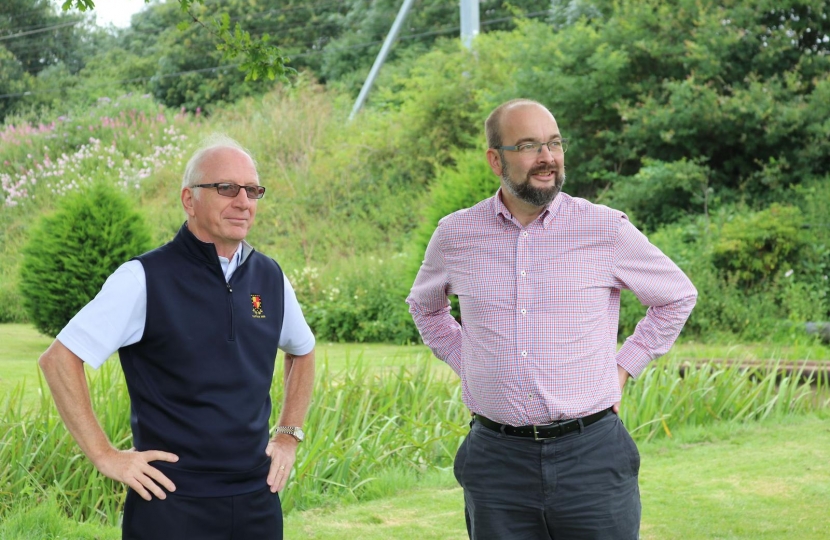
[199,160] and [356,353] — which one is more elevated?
[199,160]

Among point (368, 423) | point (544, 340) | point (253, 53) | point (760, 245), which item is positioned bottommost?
point (760, 245)

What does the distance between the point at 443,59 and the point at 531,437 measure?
1572 cm

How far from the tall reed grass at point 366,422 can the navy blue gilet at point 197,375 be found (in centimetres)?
247

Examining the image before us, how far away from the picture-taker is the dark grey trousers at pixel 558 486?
8.57 ft

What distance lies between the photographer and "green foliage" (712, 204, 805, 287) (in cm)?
1116

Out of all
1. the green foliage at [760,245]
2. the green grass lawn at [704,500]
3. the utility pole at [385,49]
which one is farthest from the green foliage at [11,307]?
the green grass lawn at [704,500]

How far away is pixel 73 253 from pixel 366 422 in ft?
21.7

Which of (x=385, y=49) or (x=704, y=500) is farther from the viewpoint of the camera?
(x=385, y=49)

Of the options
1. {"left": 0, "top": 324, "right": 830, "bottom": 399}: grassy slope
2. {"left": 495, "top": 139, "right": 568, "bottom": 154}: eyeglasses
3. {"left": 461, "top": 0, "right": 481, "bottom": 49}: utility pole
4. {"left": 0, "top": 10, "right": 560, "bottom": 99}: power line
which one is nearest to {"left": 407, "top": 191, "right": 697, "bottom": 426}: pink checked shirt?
{"left": 495, "top": 139, "right": 568, "bottom": 154}: eyeglasses

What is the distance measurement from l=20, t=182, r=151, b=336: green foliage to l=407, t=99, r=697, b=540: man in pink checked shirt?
9.04 meters

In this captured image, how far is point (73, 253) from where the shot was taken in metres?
11.2

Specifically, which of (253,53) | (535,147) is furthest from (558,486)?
(253,53)

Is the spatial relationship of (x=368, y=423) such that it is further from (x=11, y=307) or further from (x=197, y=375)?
(x=11, y=307)

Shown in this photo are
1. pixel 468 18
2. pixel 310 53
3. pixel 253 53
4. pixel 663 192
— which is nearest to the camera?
pixel 253 53
